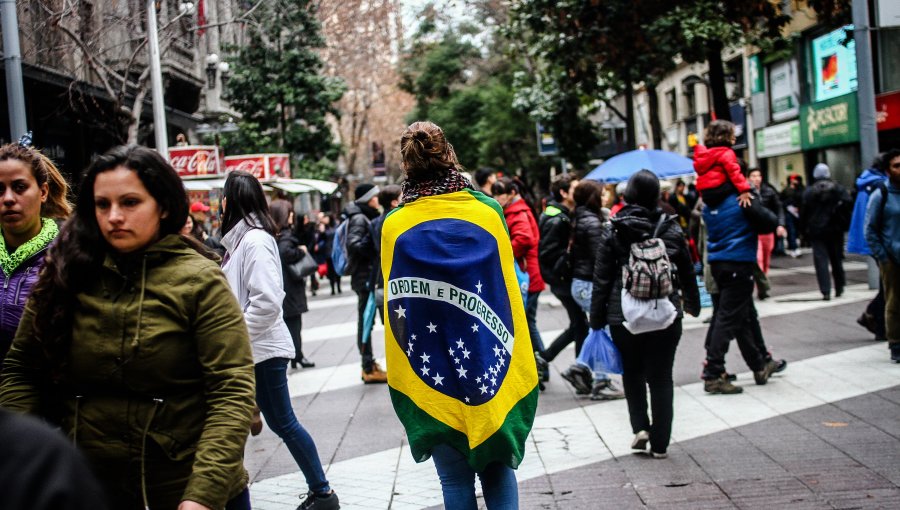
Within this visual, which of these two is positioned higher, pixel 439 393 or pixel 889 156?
pixel 889 156

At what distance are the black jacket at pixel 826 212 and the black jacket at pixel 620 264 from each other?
315 inches

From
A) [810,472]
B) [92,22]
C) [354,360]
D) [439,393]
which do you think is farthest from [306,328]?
[439,393]

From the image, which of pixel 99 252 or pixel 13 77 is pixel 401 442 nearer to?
pixel 99 252

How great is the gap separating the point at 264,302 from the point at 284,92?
76.2ft

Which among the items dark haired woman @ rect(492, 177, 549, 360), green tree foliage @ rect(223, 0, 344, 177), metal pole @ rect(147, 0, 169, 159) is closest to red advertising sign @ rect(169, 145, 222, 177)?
metal pole @ rect(147, 0, 169, 159)

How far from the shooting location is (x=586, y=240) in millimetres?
8273

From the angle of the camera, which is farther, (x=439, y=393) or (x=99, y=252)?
(x=439, y=393)

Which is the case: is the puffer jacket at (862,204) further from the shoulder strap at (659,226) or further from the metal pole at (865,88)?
the shoulder strap at (659,226)

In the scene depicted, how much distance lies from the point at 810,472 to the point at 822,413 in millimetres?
1635

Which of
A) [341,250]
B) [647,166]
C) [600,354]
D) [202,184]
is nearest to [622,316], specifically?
[600,354]

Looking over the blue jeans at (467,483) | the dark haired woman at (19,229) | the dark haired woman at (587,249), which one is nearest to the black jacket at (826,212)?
the dark haired woman at (587,249)

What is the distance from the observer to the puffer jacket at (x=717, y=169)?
7.86 meters

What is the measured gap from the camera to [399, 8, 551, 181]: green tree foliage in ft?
120

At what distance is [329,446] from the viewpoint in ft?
23.4
